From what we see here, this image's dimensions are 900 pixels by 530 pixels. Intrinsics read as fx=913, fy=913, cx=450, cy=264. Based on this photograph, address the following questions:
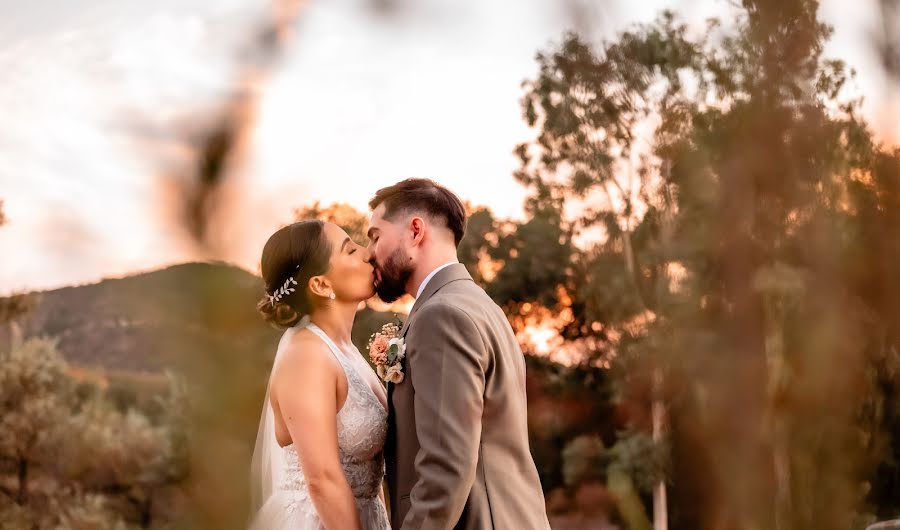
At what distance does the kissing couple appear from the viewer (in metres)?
2.07

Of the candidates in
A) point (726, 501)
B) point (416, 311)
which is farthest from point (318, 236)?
point (726, 501)

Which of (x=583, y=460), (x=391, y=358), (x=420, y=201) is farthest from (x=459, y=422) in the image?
(x=583, y=460)

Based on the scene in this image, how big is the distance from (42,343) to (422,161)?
13892 millimetres

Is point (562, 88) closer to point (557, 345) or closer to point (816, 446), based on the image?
point (557, 345)

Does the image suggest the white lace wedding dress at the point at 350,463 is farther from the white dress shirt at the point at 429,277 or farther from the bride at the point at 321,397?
the white dress shirt at the point at 429,277

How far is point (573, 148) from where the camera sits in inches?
809

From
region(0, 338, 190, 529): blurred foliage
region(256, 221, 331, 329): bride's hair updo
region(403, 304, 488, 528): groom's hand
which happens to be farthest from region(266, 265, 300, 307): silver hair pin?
region(0, 338, 190, 529): blurred foliage

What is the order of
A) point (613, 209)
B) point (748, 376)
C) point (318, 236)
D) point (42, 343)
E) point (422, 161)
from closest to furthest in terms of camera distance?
point (422, 161) < point (748, 376) < point (318, 236) < point (42, 343) < point (613, 209)

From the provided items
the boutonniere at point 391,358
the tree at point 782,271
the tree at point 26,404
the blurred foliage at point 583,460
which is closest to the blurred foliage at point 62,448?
the tree at point 26,404

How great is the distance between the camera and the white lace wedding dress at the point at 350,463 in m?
2.53

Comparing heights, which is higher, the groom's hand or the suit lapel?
the suit lapel

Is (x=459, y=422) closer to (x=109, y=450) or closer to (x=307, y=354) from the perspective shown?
(x=307, y=354)

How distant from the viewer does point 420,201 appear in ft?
8.05

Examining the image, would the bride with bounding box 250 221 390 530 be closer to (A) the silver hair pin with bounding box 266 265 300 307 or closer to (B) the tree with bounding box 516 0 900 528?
(A) the silver hair pin with bounding box 266 265 300 307
